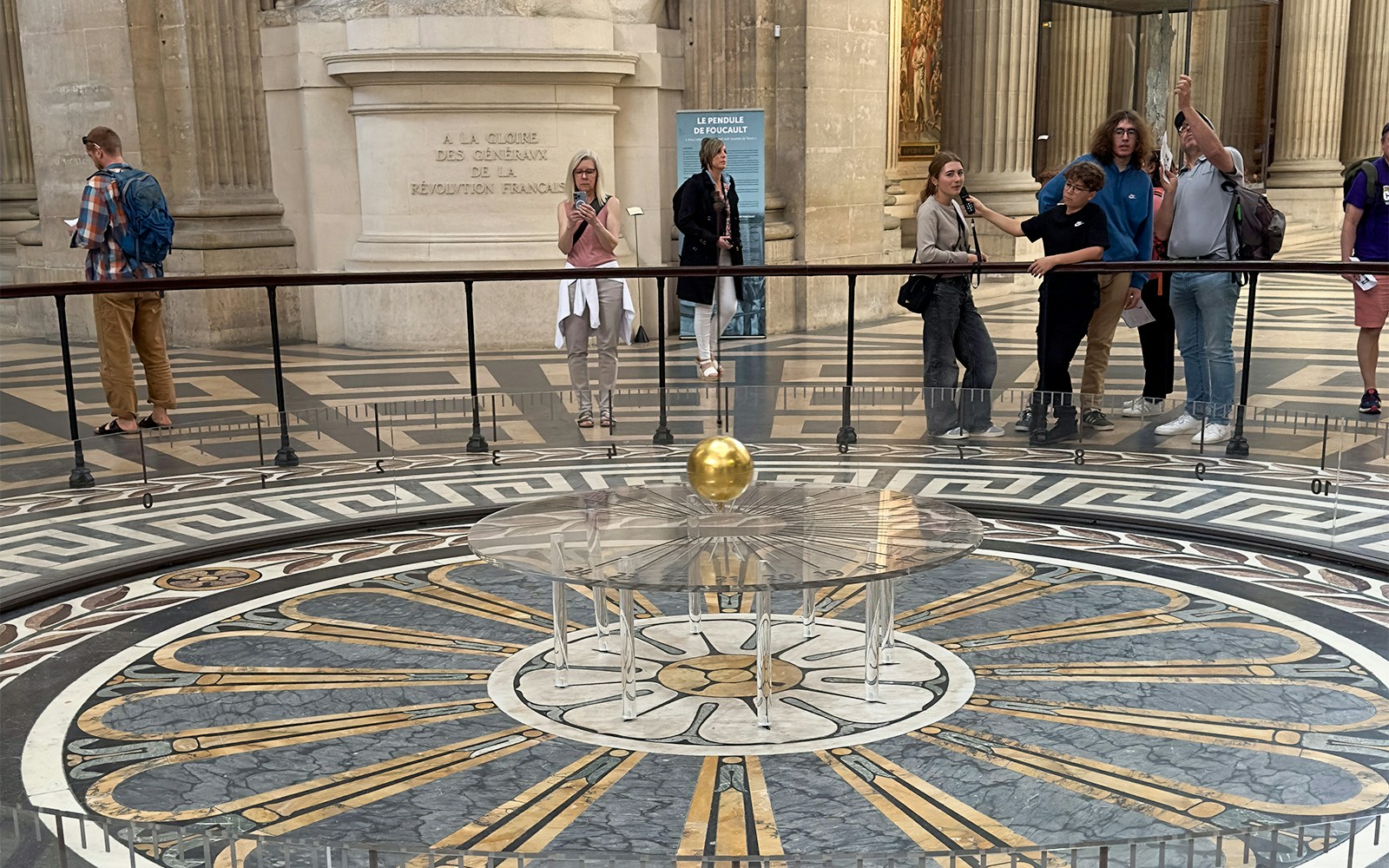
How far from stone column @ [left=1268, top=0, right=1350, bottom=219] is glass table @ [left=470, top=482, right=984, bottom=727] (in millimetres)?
20476

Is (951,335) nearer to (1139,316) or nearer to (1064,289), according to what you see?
(1064,289)

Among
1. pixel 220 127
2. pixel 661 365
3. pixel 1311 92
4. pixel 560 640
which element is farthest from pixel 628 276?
pixel 1311 92

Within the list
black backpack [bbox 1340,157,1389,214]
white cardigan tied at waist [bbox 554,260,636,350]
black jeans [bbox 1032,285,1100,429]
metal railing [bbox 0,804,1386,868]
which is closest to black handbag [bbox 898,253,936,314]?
black jeans [bbox 1032,285,1100,429]

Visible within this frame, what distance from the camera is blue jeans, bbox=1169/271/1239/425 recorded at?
6789 mm

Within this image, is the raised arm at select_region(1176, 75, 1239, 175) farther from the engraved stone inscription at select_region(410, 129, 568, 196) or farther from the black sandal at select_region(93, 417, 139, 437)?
the engraved stone inscription at select_region(410, 129, 568, 196)

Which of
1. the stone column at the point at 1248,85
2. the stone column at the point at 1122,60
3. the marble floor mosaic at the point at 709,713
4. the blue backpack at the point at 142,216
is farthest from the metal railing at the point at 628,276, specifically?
the stone column at the point at 1248,85

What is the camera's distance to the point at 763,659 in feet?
11.9

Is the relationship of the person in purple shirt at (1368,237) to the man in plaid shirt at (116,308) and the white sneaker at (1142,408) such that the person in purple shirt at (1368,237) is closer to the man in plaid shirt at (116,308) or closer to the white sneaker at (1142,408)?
the white sneaker at (1142,408)

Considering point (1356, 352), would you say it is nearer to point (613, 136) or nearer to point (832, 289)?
point (832, 289)

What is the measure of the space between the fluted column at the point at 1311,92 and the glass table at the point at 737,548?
20868mm

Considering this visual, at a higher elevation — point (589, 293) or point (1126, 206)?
point (1126, 206)

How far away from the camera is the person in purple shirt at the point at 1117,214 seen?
697 centimetres

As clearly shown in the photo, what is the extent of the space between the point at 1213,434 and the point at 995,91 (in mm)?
9698

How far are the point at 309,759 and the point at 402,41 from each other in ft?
27.2
